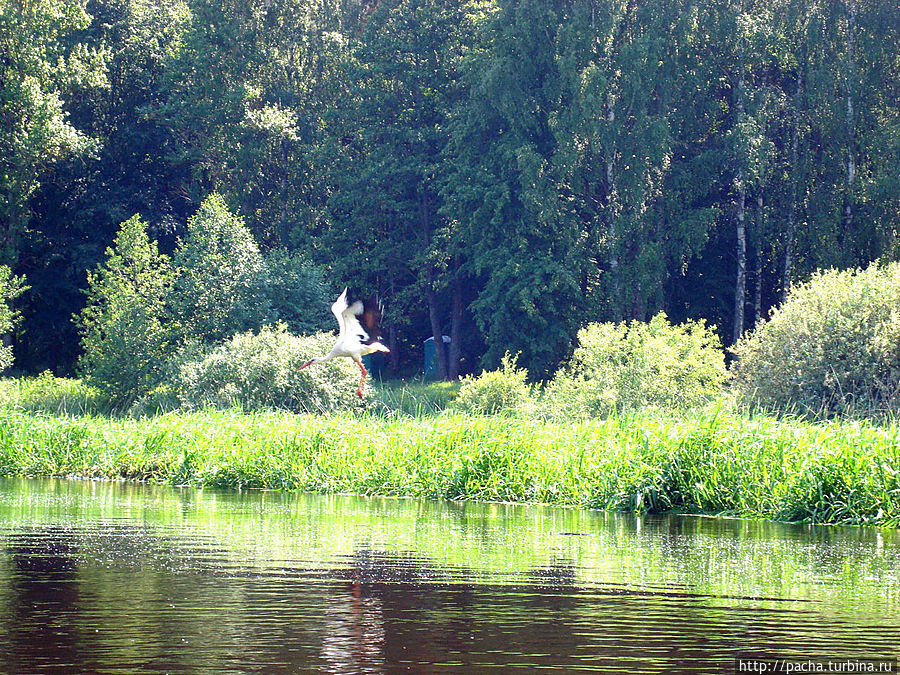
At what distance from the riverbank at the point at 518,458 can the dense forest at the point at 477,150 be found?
61.7ft

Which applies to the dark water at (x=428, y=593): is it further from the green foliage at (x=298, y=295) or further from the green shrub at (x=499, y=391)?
the green foliage at (x=298, y=295)

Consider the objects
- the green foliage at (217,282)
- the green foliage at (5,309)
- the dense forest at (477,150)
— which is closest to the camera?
the green foliage at (217,282)

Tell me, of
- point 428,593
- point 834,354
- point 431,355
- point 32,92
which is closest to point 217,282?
point 32,92

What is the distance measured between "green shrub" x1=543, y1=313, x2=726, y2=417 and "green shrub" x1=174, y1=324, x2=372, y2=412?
6576 millimetres

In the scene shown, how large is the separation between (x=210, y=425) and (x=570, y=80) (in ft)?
77.4

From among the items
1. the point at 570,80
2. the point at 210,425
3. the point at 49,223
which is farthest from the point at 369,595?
the point at 49,223

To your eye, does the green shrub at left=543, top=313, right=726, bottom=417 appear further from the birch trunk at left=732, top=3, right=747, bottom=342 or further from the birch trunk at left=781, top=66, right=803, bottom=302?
the birch trunk at left=781, top=66, right=803, bottom=302

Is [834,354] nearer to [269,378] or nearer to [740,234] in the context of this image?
[269,378]

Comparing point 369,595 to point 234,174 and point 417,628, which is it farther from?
point 234,174

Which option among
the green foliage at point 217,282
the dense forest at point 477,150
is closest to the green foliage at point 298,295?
the dense forest at point 477,150

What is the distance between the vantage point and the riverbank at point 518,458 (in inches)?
651

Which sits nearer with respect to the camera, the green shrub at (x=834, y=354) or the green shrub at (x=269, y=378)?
the green shrub at (x=834, y=354)

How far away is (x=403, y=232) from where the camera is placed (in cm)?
5084

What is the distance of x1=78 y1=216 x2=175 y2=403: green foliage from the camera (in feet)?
127
